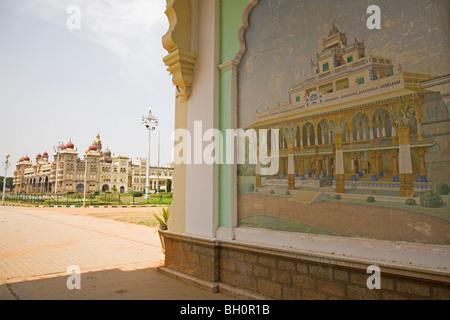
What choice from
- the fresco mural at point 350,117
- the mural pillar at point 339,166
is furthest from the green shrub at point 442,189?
the mural pillar at point 339,166

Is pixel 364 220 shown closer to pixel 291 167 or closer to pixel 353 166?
pixel 353 166

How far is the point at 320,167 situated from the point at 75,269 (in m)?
5.81

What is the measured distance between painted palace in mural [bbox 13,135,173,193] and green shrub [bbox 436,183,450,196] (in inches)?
2868

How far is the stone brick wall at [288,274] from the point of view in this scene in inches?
110

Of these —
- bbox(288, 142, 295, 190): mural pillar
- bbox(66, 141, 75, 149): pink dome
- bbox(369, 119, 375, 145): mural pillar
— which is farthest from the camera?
bbox(66, 141, 75, 149): pink dome

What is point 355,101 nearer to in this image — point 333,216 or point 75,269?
point 333,216

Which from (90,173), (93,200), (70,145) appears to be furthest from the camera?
(70,145)

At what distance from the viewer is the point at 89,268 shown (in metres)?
6.55

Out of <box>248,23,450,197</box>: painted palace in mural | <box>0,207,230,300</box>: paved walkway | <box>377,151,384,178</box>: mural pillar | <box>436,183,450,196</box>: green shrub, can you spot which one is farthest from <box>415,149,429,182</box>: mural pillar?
<box>0,207,230,300</box>: paved walkway

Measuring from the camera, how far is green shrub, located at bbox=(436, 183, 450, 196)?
2.77m

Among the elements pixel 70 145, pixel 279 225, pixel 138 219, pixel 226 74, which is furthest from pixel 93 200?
pixel 70 145

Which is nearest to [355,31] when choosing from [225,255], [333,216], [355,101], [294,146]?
[355,101]

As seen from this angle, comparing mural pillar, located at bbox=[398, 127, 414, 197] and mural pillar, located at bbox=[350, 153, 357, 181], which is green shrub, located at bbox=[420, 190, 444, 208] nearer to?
mural pillar, located at bbox=[398, 127, 414, 197]

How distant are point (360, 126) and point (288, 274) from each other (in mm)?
2099
